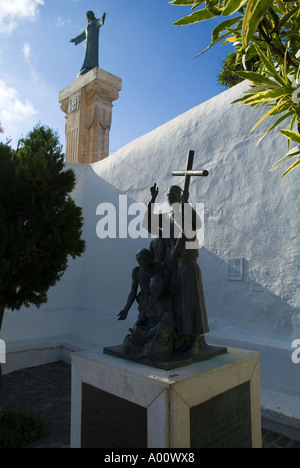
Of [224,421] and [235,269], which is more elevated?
[235,269]

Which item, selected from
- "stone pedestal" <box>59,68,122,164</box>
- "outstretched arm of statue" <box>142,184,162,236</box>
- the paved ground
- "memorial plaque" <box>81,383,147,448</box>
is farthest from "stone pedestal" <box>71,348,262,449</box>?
"stone pedestal" <box>59,68,122,164</box>

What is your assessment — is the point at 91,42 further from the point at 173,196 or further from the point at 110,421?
the point at 110,421

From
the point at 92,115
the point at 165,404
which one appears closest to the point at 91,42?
the point at 92,115

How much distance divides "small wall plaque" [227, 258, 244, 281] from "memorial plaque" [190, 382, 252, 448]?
2013 mm

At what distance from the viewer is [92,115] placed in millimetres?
9570

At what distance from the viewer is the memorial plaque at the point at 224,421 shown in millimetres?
2154

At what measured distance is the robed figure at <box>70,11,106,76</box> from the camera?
1066 centimetres

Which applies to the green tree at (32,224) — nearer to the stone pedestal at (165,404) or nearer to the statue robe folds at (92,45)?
the stone pedestal at (165,404)

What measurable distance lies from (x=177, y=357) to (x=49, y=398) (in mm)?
2874


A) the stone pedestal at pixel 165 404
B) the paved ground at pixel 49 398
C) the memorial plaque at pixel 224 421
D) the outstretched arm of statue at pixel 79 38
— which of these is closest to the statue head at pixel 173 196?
the stone pedestal at pixel 165 404

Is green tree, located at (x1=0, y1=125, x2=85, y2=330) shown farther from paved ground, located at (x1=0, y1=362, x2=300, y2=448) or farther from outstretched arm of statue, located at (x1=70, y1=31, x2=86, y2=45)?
outstretched arm of statue, located at (x1=70, y1=31, x2=86, y2=45)

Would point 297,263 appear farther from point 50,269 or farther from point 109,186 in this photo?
point 109,186

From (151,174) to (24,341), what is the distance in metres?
3.88

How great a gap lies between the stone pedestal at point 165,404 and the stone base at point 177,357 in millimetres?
52
